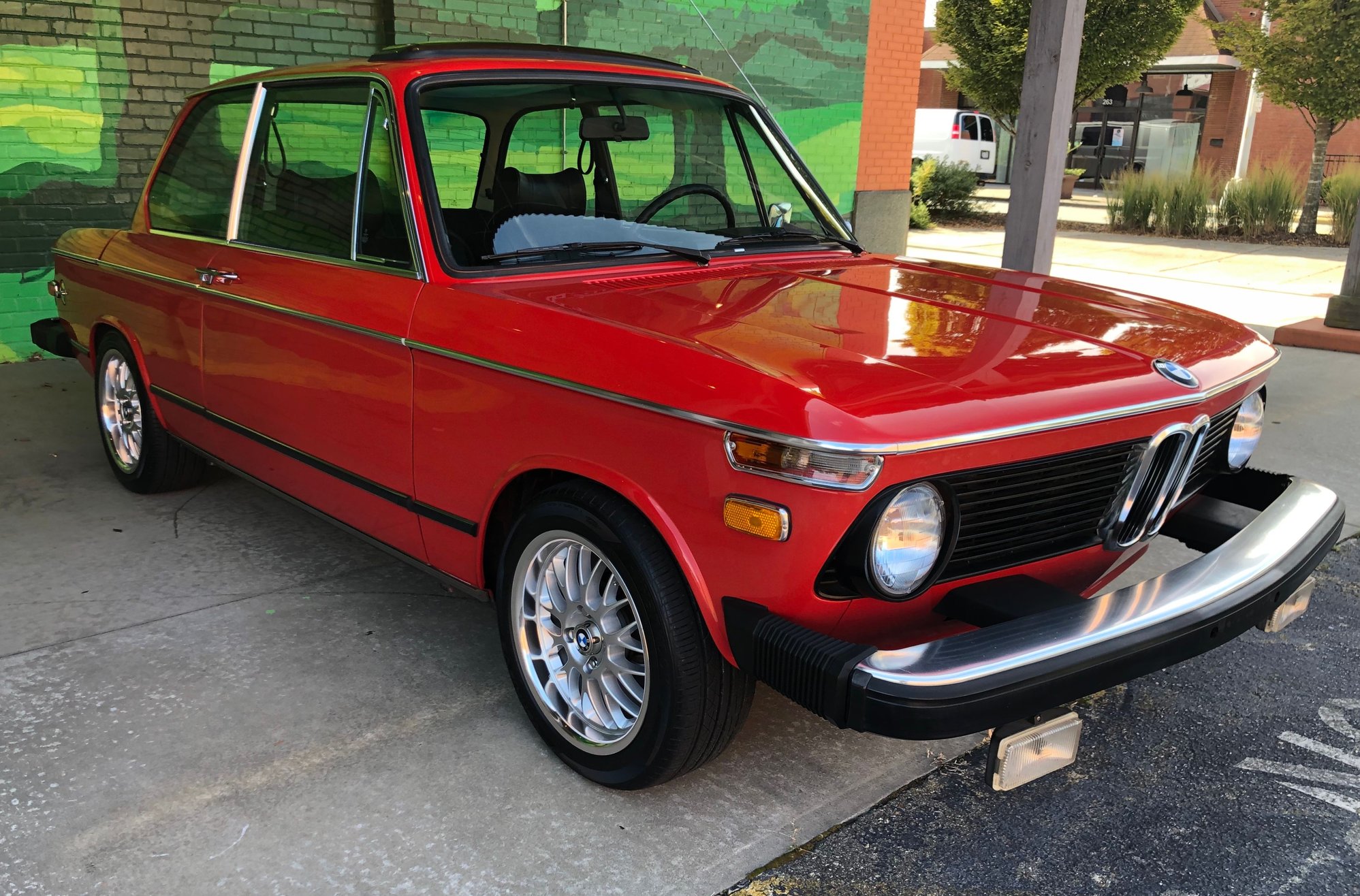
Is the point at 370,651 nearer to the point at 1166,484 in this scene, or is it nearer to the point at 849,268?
the point at 849,268

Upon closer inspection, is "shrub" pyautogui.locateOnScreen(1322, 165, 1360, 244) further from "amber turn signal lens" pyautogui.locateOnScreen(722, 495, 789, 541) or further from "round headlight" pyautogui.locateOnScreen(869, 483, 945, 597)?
"amber turn signal lens" pyautogui.locateOnScreen(722, 495, 789, 541)

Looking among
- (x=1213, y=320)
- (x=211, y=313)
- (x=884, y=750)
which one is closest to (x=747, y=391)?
(x=884, y=750)

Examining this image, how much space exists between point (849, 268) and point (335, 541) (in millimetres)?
2305

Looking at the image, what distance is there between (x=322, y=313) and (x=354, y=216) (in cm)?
31

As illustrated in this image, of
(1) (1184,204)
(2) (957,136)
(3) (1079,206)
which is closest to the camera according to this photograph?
(1) (1184,204)

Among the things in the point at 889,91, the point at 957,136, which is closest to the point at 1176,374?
the point at 889,91

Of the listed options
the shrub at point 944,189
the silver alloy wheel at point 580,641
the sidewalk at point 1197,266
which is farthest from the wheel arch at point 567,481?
the shrub at point 944,189

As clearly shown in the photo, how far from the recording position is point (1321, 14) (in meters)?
15.8

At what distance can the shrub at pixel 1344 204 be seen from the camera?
16219 millimetres

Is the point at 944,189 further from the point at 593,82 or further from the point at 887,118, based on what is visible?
the point at 593,82

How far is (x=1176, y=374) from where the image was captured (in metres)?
2.55

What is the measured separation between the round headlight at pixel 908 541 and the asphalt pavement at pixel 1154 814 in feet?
2.38

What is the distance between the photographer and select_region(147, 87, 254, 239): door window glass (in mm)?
3965

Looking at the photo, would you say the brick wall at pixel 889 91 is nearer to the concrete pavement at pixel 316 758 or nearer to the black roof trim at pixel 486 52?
the black roof trim at pixel 486 52
